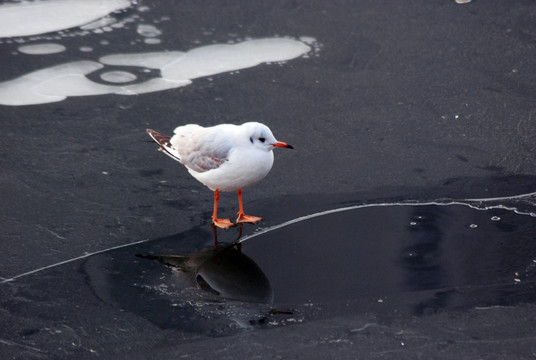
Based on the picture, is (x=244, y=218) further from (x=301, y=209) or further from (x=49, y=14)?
(x=49, y=14)

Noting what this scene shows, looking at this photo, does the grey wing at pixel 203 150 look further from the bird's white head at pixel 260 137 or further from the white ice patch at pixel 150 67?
the white ice patch at pixel 150 67

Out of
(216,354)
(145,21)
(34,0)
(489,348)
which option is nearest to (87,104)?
(145,21)

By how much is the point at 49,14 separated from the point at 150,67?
1.38m

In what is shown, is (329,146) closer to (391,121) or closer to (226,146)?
(391,121)

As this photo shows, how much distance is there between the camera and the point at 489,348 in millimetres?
3082

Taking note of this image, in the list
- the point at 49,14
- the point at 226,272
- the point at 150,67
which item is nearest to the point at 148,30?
the point at 150,67

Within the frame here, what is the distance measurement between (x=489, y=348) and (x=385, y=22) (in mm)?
3788

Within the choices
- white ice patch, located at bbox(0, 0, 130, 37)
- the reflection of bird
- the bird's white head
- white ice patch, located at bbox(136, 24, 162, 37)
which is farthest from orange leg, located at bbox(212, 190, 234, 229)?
white ice patch, located at bbox(0, 0, 130, 37)

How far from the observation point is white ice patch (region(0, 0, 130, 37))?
6.06m

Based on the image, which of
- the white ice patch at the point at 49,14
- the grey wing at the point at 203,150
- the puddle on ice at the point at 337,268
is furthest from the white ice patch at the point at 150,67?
the puddle on ice at the point at 337,268

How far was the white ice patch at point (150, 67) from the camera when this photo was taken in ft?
17.1

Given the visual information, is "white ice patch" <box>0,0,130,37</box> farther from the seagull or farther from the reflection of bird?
the reflection of bird

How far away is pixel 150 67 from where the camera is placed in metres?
5.58

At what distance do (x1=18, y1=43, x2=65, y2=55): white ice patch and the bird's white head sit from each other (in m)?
2.63
